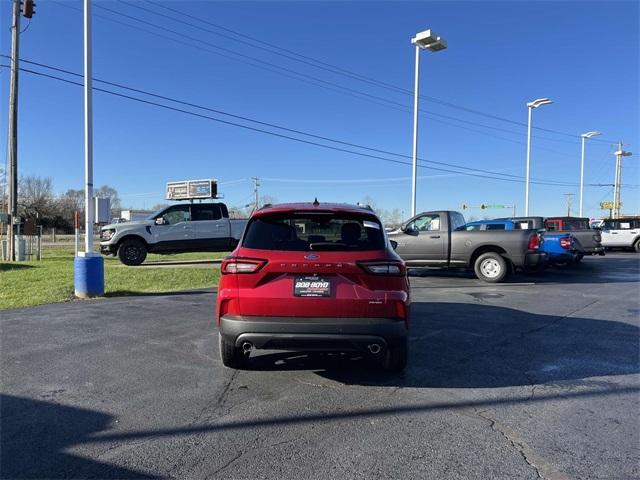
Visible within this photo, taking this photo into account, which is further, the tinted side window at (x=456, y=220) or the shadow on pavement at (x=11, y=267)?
A: the shadow on pavement at (x=11, y=267)

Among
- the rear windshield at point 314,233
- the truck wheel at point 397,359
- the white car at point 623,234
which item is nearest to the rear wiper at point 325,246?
the rear windshield at point 314,233

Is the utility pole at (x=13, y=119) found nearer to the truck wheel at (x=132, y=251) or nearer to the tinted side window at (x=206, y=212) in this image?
the truck wheel at (x=132, y=251)

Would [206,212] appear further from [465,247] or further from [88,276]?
[465,247]

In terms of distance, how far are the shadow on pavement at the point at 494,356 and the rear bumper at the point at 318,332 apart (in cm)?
71

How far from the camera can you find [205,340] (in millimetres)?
6480

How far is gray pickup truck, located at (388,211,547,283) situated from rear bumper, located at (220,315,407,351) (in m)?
8.61

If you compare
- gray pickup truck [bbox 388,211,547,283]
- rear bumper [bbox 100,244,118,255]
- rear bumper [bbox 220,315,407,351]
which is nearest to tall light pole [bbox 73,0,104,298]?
rear bumper [bbox 220,315,407,351]

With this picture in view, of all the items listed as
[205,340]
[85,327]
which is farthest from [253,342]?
[85,327]

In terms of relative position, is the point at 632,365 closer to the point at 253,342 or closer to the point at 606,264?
the point at 253,342

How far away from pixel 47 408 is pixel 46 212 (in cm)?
7772

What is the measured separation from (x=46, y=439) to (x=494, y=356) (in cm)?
465

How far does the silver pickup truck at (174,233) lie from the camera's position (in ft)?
55.9

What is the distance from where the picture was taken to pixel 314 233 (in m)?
4.86

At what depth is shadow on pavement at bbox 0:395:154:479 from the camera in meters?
3.11
